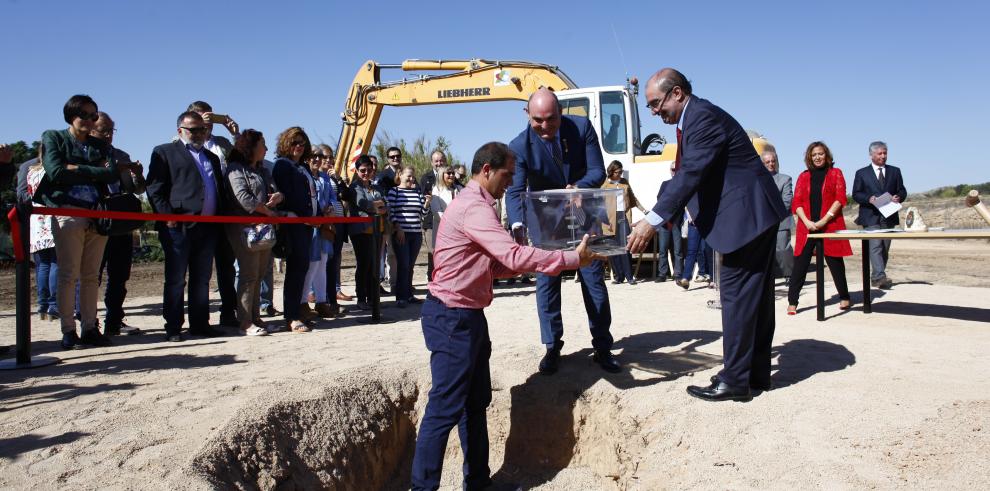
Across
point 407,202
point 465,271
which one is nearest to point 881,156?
point 407,202

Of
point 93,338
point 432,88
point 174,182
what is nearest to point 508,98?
point 432,88

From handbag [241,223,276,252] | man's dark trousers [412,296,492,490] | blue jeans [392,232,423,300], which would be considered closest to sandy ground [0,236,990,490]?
handbag [241,223,276,252]

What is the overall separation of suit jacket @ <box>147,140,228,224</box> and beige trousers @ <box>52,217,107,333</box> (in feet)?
1.86

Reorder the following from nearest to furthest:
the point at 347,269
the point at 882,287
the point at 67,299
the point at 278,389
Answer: the point at 278,389, the point at 67,299, the point at 882,287, the point at 347,269

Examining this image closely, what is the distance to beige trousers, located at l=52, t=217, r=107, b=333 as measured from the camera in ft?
17.5

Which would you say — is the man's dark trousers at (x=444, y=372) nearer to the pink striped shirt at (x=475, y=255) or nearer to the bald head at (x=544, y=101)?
the pink striped shirt at (x=475, y=255)

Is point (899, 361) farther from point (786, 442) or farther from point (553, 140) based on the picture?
point (553, 140)

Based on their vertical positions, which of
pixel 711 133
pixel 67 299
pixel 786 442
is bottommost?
pixel 786 442

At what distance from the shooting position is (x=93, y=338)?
5734 millimetres

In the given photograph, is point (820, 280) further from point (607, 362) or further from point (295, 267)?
point (295, 267)

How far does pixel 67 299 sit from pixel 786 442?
202 inches

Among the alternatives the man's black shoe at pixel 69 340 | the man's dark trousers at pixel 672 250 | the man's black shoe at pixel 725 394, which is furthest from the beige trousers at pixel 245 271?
the man's dark trousers at pixel 672 250

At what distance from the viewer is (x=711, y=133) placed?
394cm

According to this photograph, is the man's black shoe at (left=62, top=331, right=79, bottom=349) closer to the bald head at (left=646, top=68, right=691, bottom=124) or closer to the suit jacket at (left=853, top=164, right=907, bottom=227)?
the bald head at (left=646, top=68, right=691, bottom=124)
